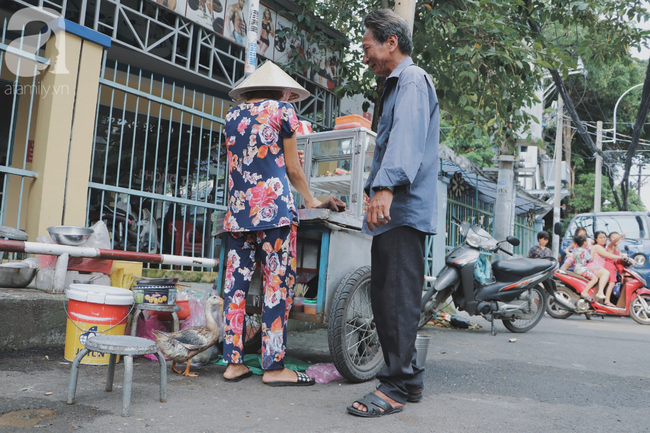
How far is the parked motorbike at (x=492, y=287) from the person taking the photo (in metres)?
5.66

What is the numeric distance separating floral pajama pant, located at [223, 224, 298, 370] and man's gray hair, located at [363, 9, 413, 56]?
1.17 metres

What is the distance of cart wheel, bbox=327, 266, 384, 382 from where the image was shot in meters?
3.02

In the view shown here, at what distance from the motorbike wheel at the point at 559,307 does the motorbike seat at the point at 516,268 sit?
3031mm

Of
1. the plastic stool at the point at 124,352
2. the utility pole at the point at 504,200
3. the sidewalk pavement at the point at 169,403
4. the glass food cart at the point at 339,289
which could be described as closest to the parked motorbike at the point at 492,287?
the glass food cart at the point at 339,289

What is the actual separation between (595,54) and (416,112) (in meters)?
5.92

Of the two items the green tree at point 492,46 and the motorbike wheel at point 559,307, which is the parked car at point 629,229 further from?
the green tree at point 492,46

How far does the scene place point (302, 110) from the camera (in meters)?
7.60

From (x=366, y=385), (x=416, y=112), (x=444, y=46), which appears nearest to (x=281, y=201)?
(x=416, y=112)

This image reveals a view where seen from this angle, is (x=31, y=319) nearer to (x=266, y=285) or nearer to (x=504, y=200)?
(x=266, y=285)

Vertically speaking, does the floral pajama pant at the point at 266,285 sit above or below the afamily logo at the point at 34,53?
below

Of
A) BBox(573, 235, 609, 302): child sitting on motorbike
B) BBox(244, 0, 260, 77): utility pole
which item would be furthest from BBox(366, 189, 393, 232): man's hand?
BBox(573, 235, 609, 302): child sitting on motorbike

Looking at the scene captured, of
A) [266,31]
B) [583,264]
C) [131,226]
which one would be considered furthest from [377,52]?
[583,264]

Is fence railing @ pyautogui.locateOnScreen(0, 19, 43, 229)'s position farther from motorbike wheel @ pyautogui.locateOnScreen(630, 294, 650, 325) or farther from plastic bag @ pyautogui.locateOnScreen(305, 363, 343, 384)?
motorbike wheel @ pyautogui.locateOnScreen(630, 294, 650, 325)

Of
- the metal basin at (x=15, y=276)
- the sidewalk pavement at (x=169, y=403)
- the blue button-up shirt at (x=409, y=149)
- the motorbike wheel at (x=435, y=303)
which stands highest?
the blue button-up shirt at (x=409, y=149)
